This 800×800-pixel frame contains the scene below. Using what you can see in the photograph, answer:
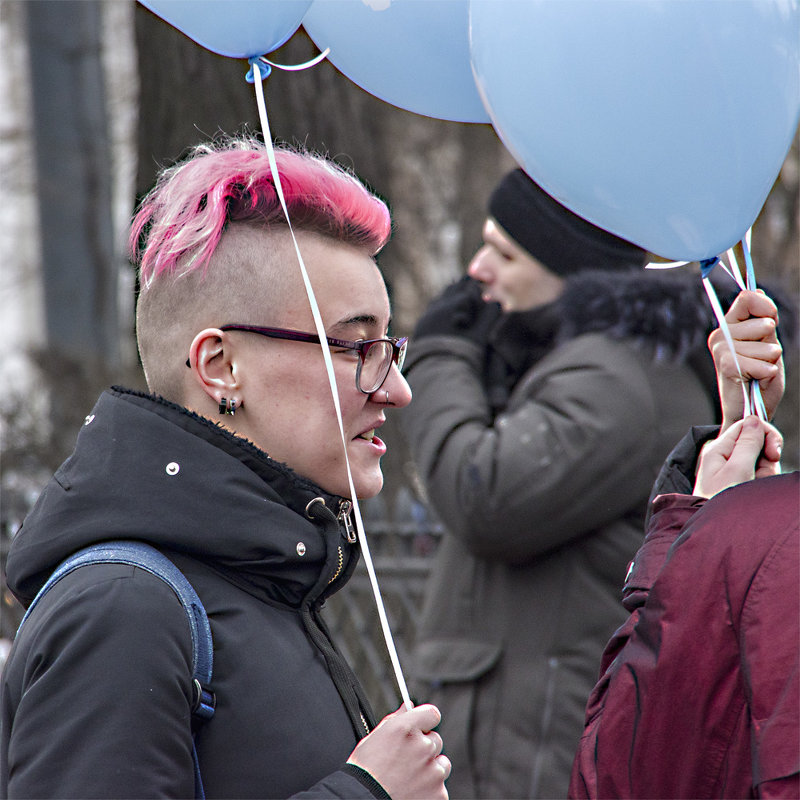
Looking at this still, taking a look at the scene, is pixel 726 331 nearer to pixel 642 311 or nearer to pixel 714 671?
pixel 714 671

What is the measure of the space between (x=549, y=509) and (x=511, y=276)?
76 centimetres

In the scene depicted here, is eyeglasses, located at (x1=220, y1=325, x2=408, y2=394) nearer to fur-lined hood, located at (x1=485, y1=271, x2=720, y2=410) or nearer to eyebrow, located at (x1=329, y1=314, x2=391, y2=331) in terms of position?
eyebrow, located at (x1=329, y1=314, x2=391, y2=331)

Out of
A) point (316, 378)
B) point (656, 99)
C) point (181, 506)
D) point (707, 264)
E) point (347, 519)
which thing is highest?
point (656, 99)

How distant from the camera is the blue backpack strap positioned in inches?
54.7

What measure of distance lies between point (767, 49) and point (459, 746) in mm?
1750

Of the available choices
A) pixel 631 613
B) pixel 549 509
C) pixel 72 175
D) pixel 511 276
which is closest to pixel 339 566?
pixel 631 613

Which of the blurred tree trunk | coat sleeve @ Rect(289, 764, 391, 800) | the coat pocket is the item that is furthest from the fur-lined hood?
the blurred tree trunk

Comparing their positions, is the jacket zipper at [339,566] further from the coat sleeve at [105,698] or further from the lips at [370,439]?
the coat sleeve at [105,698]

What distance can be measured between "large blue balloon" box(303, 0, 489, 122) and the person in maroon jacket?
3.12ft

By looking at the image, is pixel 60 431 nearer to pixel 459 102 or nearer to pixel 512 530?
pixel 512 530

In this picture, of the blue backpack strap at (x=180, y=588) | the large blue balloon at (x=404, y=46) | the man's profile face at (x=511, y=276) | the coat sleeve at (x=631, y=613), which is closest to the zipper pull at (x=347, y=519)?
the blue backpack strap at (x=180, y=588)

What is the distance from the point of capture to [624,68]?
4.90 ft

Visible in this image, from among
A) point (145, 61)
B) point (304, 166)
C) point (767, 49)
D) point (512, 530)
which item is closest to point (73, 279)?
point (145, 61)

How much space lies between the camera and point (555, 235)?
301cm
